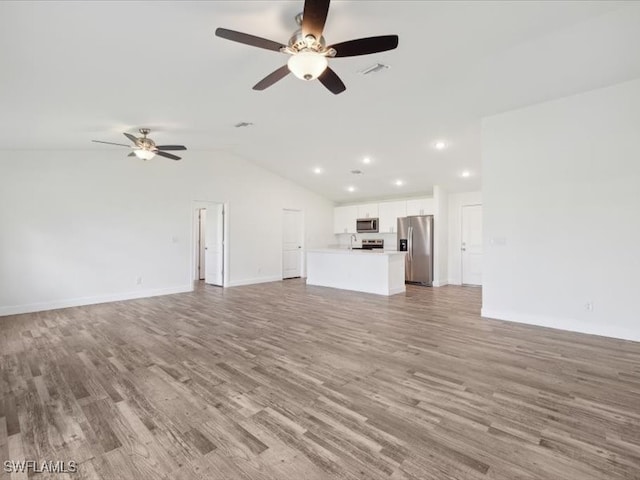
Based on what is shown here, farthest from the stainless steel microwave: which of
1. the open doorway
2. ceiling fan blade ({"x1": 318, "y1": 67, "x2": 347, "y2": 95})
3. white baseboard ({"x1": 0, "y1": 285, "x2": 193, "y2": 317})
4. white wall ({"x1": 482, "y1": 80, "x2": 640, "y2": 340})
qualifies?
ceiling fan blade ({"x1": 318, "y1": 67, "x2": 347, "y2": 95})

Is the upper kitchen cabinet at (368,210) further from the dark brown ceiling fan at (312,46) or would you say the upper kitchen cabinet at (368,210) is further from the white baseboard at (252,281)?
the dark brown ceiling fan at (312,46)

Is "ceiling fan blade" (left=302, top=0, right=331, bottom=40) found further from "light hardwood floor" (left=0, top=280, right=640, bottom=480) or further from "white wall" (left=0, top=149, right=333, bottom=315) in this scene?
"white wall" (left=0, top=149, right=333, bottom=315)

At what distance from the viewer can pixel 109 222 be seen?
566 cm

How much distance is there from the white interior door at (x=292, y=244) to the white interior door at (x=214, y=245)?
1902 millimetres

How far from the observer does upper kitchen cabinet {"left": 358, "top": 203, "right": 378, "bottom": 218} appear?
9006mm

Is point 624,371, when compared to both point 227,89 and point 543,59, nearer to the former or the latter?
point 543,59

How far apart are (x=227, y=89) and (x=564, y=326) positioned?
5.23m

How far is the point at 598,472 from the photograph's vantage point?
5.08ft

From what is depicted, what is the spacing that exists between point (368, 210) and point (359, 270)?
2.84 meters

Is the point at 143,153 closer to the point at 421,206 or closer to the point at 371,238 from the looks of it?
the point at 421,206
